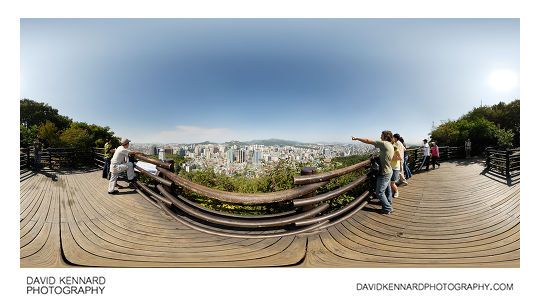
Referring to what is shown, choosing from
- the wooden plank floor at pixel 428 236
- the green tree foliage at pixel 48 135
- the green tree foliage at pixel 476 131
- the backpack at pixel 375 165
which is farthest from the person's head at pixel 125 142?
the green tree foliage at pixel 476 131

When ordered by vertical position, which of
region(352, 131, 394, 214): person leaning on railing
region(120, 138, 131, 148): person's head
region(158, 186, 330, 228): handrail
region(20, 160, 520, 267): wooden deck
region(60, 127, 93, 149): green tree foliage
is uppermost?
region(60, 127, 93, 149): green tree foliage

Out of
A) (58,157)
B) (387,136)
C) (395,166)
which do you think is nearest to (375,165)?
(387,136)

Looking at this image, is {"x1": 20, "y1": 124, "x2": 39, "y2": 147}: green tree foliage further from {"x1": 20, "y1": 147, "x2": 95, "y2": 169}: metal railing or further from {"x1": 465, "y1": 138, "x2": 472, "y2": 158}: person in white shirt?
{"x1": 465, "y1": 138, "x2": 472, "y2": 158}: person in white shirt

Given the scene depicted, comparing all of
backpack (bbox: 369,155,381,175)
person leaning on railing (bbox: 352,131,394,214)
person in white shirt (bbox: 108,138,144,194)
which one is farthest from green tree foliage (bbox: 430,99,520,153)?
person in white shirt (bbox: 108,138,144,194)

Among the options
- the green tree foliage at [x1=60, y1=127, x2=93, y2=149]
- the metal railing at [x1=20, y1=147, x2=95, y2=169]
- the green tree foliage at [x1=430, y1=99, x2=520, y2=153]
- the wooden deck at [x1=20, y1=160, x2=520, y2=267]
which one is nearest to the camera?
the wooden deck at [x1=20, y1=160, x2=520, y2=267]

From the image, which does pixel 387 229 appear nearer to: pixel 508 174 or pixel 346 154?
pixel 346 154

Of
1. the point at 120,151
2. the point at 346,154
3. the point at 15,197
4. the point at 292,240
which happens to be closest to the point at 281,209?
the point at 292,240
